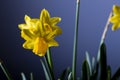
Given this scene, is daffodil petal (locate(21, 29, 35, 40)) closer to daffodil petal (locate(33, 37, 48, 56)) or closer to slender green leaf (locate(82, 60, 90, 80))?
daffodil petal (locate(33, 37, 48, 56))

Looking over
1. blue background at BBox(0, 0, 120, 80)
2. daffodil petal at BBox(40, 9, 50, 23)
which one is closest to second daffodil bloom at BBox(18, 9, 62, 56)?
daffodil petal at BBox(40, 9, 50, 23)

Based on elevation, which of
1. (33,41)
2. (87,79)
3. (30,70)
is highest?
(33,41)

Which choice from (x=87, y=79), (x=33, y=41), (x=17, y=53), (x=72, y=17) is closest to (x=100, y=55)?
Result: (x=87, y=79)

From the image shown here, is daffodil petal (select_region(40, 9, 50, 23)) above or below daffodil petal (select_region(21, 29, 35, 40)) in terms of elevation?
above

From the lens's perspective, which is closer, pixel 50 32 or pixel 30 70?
pixel 50 32

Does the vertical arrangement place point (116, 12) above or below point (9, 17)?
above

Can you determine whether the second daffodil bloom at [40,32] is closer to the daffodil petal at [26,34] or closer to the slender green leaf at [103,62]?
the daffodil petal at [26,34]

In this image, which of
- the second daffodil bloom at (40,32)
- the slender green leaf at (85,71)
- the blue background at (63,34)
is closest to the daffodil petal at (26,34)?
the second daffodil bloom at (40,32)

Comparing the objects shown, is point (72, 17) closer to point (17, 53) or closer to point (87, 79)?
point (17, 53)
